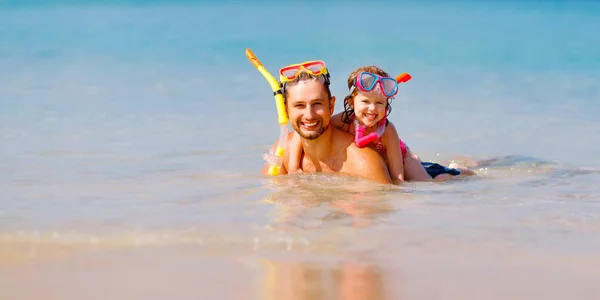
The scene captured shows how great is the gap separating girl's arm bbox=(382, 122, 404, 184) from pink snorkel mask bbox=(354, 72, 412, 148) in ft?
0.19

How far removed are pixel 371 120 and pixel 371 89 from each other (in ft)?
0.59

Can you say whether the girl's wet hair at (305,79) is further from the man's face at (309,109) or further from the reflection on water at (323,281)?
the reflection on water at (323,281)

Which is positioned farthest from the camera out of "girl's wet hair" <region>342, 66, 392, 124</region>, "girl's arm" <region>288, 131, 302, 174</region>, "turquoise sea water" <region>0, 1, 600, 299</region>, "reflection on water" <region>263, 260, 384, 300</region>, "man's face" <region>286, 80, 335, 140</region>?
"girl's arm" <region>288, 131, 302, 174</region>

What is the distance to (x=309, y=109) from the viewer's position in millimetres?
5234

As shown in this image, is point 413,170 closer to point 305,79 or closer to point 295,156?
point 295,156

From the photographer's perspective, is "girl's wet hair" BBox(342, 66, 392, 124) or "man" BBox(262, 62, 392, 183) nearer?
"man" BBox(262, 62, 392, 183)

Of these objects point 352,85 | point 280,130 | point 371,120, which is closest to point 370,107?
point 371,120

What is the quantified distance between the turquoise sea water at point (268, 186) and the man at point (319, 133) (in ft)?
0.59

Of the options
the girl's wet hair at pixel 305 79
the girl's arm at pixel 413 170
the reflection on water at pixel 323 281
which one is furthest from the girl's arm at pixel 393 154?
the reflection on water at pixel 323 281

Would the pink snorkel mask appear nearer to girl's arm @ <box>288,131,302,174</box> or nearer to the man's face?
the man's face

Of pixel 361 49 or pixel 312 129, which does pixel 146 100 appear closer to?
pixel 312 129

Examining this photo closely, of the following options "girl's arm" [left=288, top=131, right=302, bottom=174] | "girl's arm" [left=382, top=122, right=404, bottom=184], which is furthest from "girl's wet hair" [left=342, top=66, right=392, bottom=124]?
"girl's arm" [left=288, top=131, right=302, bottom=174]

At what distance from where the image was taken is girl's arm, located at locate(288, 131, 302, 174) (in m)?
5.48

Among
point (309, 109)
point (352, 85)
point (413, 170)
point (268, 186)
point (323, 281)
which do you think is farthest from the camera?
point (413, 170)
